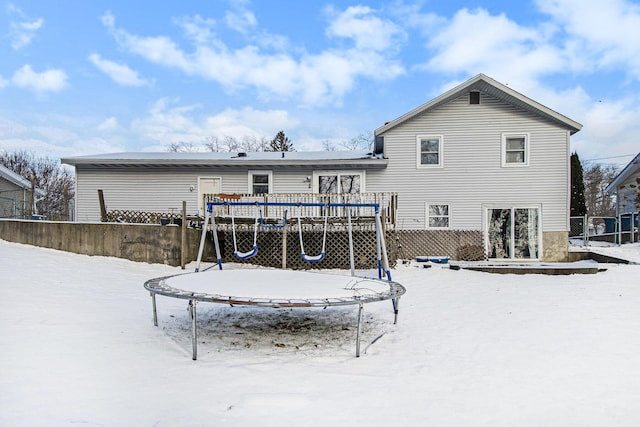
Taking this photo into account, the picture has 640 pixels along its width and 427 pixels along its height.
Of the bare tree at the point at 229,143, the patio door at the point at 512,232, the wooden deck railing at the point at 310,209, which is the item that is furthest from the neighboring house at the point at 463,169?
the bare tree at the point at 229,143

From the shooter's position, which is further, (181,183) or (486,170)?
(181,183)

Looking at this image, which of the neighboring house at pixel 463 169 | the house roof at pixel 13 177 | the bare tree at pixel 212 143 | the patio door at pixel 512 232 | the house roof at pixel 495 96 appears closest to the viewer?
the house roof at pixel 495 96

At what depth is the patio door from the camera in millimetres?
15188

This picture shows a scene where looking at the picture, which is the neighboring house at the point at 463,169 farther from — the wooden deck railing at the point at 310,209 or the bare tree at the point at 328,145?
the bare tree at the point at 328,145

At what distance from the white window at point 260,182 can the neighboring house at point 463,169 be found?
0.62 feet

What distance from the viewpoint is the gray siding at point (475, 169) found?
15055 mm

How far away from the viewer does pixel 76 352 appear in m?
4.45

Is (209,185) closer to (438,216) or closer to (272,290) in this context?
(438,216)

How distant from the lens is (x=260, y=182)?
15.8 metres

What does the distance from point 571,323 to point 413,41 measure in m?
11.4

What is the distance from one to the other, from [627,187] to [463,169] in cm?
1392

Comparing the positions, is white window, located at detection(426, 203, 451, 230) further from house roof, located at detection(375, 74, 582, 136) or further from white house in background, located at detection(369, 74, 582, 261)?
house roof, located at detection(375, 74, 582, 136)

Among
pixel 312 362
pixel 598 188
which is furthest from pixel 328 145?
pixel 312 362

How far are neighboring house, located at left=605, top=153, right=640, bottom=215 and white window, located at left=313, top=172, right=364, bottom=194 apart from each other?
1458cm
